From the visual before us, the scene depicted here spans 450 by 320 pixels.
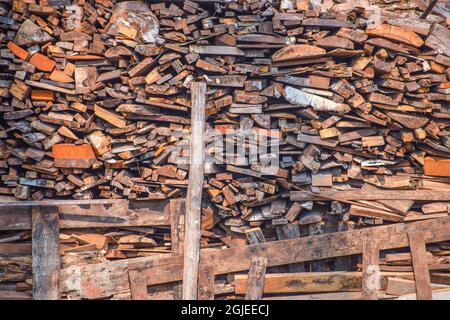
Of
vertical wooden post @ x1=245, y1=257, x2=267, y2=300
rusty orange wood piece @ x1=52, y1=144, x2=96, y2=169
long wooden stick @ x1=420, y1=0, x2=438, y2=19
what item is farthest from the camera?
long wooden stick @ x1=420, y1=0, x2=438, y2=19

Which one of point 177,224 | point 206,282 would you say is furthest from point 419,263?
point 177,224

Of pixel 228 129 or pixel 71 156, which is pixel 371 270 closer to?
pixel 228 129

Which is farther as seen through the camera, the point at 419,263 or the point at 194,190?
the point at 419,263

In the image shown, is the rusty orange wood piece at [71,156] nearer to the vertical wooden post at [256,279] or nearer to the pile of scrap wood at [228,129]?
the pile of scrap wood at [228,129]

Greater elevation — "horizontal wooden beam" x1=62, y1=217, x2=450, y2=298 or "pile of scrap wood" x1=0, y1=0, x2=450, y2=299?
"pile of scrap wood" x1=0, y1=0, x2=450, y2=299

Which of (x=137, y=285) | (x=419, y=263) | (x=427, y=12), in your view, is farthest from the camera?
(x=427, y=12)

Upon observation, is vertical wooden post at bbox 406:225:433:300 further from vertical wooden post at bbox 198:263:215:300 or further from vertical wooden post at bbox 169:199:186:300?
vertical wooden post at bbox 169:199:186:300

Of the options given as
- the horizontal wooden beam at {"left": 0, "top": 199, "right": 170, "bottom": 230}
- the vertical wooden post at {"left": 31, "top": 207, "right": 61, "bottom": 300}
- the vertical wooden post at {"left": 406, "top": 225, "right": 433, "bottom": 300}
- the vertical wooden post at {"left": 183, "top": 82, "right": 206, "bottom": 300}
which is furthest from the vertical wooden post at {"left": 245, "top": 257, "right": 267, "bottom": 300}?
the vertical wooden post at {"left": 31, "top": 207, "right": 61, "bottom": 300}
